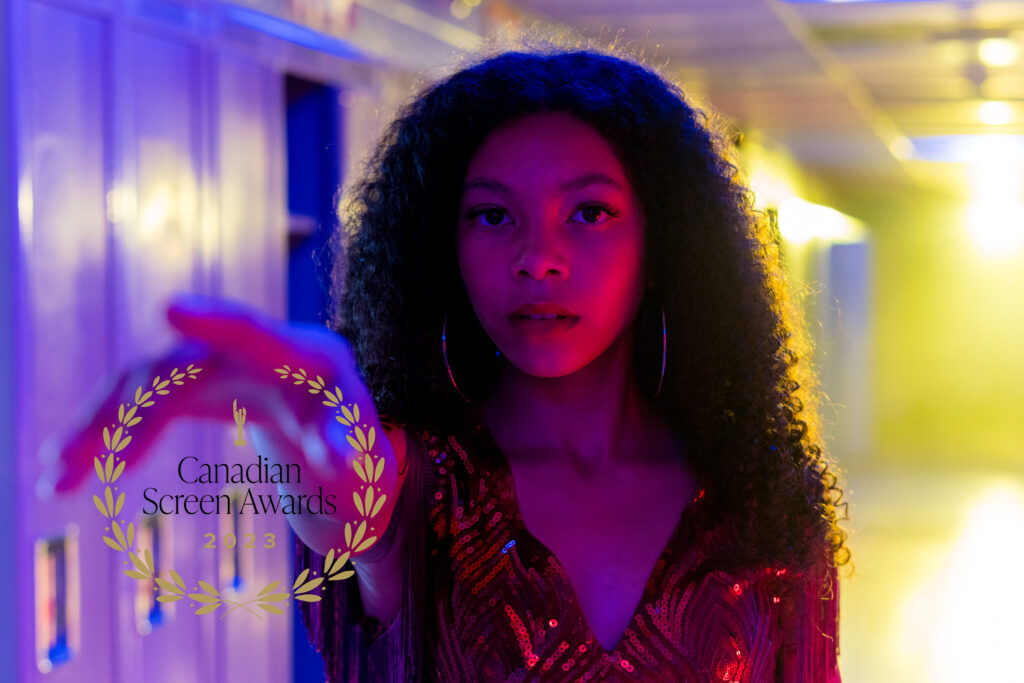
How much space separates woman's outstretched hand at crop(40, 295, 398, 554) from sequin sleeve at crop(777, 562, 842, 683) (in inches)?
19.7

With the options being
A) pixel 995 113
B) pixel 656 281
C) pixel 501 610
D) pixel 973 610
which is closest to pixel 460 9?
pixel 656 281

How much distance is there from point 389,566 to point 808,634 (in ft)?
1.28

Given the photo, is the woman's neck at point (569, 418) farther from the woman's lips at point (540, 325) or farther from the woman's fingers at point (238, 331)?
the woman's fingers at point (238, 331)

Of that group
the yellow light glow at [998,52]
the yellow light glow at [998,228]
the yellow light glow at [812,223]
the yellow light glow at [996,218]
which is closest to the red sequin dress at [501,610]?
the yellow light glow at [998,52]

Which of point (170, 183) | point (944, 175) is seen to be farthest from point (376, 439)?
point (944, 175)

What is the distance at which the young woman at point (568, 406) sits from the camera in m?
0.77

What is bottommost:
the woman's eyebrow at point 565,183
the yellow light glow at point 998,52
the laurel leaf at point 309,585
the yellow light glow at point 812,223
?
the laurel leaf at point 309,585

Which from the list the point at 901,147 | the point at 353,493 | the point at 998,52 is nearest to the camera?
the point at 353,493

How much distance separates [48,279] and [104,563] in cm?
50

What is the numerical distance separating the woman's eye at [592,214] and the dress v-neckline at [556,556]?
0.65 ft

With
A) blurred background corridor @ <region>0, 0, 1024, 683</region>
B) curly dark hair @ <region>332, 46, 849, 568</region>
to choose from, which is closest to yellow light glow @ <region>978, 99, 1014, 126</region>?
blurred background corridor @ <region>0, 0, 1024, 683</region>

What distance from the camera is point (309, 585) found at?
74cm

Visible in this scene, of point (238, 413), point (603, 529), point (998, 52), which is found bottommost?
point (603, 529)

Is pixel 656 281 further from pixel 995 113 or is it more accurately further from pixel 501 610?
pixel 995 113
